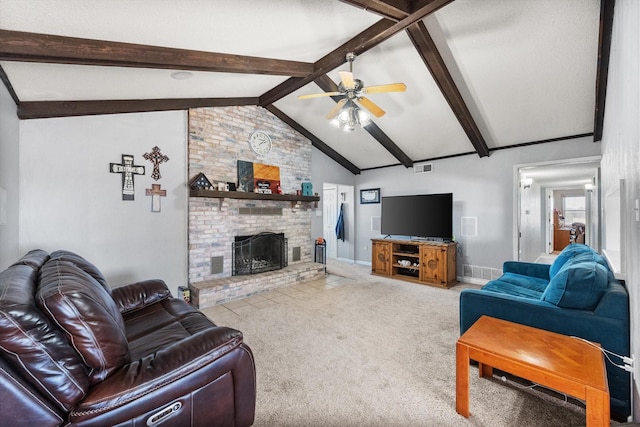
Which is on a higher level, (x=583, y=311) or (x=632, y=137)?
(x=632, y=137)

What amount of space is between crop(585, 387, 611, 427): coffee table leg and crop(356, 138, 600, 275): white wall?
3.82 m

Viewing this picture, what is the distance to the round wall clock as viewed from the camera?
4.96m

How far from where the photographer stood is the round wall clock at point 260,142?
4.96 m

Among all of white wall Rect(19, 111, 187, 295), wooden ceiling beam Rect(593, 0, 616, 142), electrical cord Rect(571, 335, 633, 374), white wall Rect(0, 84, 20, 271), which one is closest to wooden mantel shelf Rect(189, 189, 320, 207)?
white wall Rect(19, 111, 187, 295)

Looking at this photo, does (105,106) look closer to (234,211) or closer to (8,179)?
(8,179)

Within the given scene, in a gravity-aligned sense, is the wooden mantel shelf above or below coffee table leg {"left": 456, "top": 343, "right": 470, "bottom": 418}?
above

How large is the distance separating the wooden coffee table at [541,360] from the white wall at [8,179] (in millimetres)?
3779

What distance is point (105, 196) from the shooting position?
3.53m

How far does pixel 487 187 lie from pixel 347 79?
3548 millimetres

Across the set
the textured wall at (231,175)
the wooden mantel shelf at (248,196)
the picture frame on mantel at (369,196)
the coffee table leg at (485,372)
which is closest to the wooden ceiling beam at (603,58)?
the coffee table leg at (485,372)

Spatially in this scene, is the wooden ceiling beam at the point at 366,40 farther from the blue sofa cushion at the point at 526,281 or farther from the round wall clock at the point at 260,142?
the blue sofa cushion at the point at 526,281

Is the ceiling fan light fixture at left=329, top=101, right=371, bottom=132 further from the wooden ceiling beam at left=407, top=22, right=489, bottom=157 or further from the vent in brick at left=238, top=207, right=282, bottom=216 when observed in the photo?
A: the vent in brick at left=238, top=207, right=282, bottom=216

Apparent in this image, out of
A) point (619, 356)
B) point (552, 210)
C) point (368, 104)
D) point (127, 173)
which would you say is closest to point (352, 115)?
point (368, 104)

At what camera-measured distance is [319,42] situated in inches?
122
